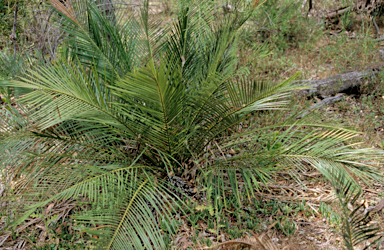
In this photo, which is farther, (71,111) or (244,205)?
(244,205)

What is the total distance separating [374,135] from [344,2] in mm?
3539

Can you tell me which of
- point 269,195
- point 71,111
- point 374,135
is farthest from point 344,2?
point 71,111

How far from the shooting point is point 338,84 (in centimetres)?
365

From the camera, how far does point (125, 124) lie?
1.92 m

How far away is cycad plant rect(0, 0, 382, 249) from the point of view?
64.7 inches

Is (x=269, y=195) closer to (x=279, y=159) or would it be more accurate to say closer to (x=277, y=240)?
(x=277, y=240)

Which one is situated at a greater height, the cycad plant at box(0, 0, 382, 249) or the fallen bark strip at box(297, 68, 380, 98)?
the fallen bark strip at box(297, 68, 380, 98)

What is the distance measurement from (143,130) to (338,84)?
2969 millimetres

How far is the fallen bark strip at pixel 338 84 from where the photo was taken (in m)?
3.65

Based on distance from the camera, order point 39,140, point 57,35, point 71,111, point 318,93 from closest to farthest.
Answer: point 71,111
point 39,140
point 57,35
point 318,93

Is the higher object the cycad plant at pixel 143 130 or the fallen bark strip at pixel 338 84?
the fallen bark strip at pixel 338 84

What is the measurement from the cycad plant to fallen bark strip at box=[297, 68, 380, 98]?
5.29ft

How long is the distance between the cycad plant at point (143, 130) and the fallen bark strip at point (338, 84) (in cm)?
161

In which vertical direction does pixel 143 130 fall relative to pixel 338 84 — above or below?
below
